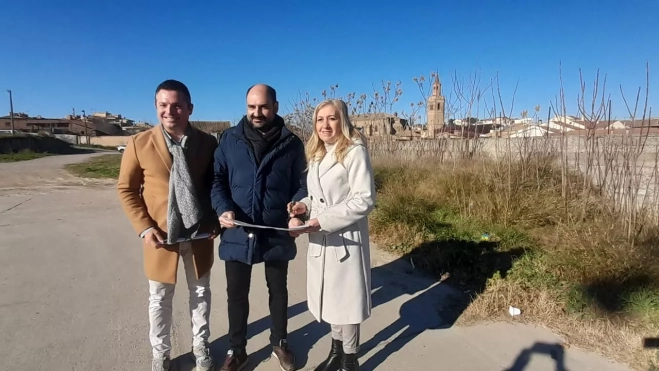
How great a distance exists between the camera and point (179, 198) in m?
2.29

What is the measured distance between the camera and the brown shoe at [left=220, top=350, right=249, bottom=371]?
8.10 feet

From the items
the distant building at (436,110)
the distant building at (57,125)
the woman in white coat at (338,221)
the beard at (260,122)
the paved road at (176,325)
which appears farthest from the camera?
the distant building at (57,125)

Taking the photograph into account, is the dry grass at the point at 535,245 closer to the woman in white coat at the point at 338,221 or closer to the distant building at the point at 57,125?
the woman in white coat at the point at 338,221

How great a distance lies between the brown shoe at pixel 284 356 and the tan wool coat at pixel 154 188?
761mm

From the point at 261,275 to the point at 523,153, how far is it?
446 cm

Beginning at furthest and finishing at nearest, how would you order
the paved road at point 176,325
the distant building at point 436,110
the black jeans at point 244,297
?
the distant building at point 436,110, the paved road at point 176,325, the black jeans at point 244,297

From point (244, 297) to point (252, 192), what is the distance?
739mm

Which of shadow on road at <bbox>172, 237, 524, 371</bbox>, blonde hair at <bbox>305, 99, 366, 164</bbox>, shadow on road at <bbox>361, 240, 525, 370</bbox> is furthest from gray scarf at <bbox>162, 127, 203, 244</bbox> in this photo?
shadow on road at <bbox>361, 240, 525, 370</bbox>

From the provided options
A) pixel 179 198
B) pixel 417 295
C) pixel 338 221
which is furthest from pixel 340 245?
pixel 417 295

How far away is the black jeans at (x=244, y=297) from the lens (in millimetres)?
2510

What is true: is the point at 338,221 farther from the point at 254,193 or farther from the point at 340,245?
the point at 254,193

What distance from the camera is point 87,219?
21.8 ft

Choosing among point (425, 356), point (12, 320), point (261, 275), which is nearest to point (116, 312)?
point (12, 320)

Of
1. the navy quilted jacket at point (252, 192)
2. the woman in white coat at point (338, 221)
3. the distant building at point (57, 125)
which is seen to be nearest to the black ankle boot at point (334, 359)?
the woman in white coat at point (338, 221)
